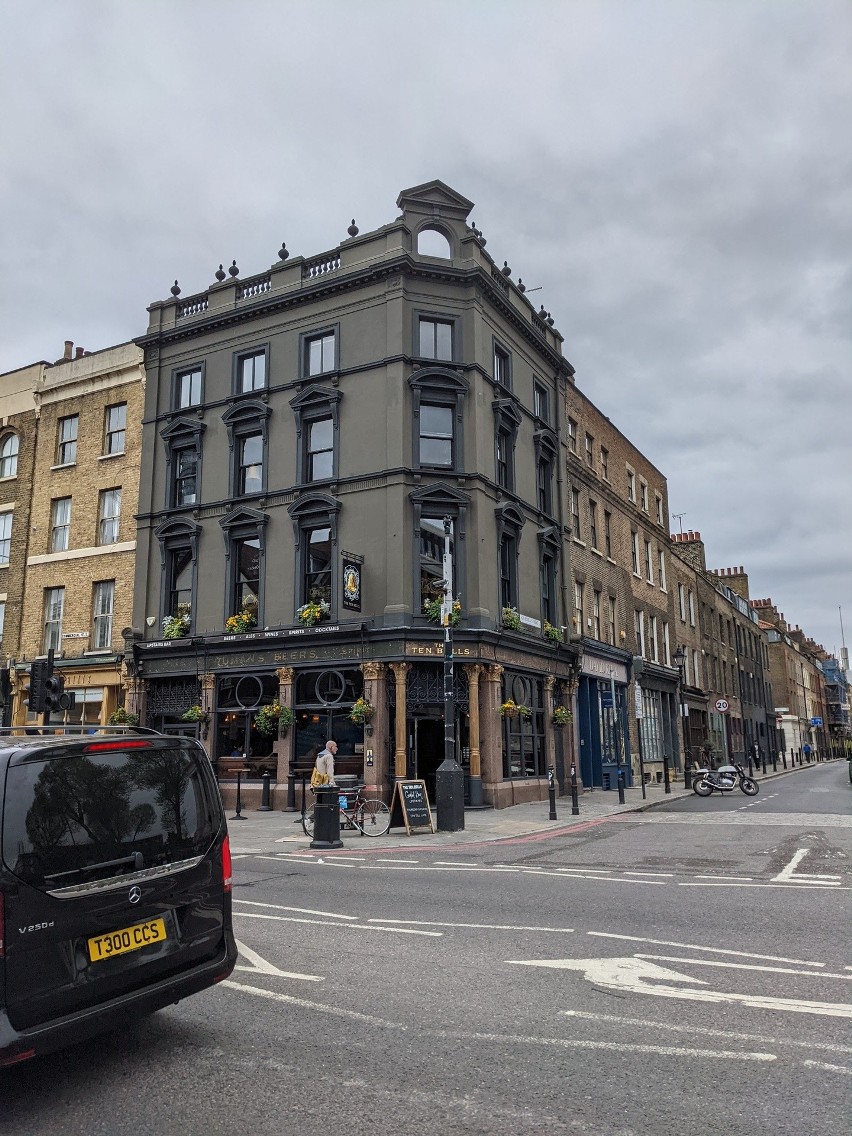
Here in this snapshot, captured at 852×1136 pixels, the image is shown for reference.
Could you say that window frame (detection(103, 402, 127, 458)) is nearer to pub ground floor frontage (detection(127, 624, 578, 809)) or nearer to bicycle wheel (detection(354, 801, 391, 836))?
pub ground floor frontage (detection(127, 624, 578, 809))

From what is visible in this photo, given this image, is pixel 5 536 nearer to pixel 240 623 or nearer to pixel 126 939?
pixel 240 623

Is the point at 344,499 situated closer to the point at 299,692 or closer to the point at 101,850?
the point at 299,692

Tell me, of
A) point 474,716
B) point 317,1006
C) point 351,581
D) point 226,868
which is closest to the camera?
point 226,868

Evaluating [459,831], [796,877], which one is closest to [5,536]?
[459,831]

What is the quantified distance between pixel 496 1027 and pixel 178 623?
70.7ft

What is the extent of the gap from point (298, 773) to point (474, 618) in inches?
243

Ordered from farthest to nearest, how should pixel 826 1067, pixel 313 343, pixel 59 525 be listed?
pixel 59 525, pixel 313 343, pixel 826 1067

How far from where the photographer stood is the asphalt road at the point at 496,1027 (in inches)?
151

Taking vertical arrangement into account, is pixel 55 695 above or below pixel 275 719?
above

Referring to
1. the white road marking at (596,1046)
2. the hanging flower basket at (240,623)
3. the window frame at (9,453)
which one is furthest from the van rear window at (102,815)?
the window frame at (9,453)

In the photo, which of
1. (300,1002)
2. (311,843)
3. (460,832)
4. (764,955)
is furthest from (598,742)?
(300,1002)

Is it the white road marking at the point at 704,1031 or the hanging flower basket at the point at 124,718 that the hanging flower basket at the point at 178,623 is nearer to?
the hanging flower basket at the point at 124,718

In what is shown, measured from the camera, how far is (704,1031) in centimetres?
486

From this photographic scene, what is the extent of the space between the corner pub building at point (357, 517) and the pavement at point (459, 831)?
1377 millimetres
